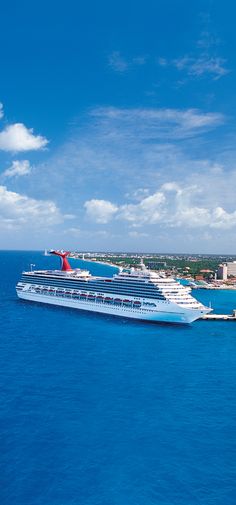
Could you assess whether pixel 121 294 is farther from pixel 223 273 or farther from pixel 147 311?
pixel 223 273

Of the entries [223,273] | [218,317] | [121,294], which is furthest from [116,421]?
[223,273]

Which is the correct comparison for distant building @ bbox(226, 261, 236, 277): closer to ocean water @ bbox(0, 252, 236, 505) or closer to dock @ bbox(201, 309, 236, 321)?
dock @ bbox(201, 309, 236, 321)

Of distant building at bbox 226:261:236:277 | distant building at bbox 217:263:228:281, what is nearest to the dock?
distant building at bbox 217:263:228:281

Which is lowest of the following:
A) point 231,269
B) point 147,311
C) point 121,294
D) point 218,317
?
point 218,317

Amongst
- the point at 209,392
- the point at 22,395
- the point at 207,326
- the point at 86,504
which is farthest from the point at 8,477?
the point at 207,326

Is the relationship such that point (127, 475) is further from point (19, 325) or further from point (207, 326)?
point (207, 326)

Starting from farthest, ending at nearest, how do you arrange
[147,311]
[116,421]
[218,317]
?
1. [218,317]
2. [147,311]
3. [116,421]
